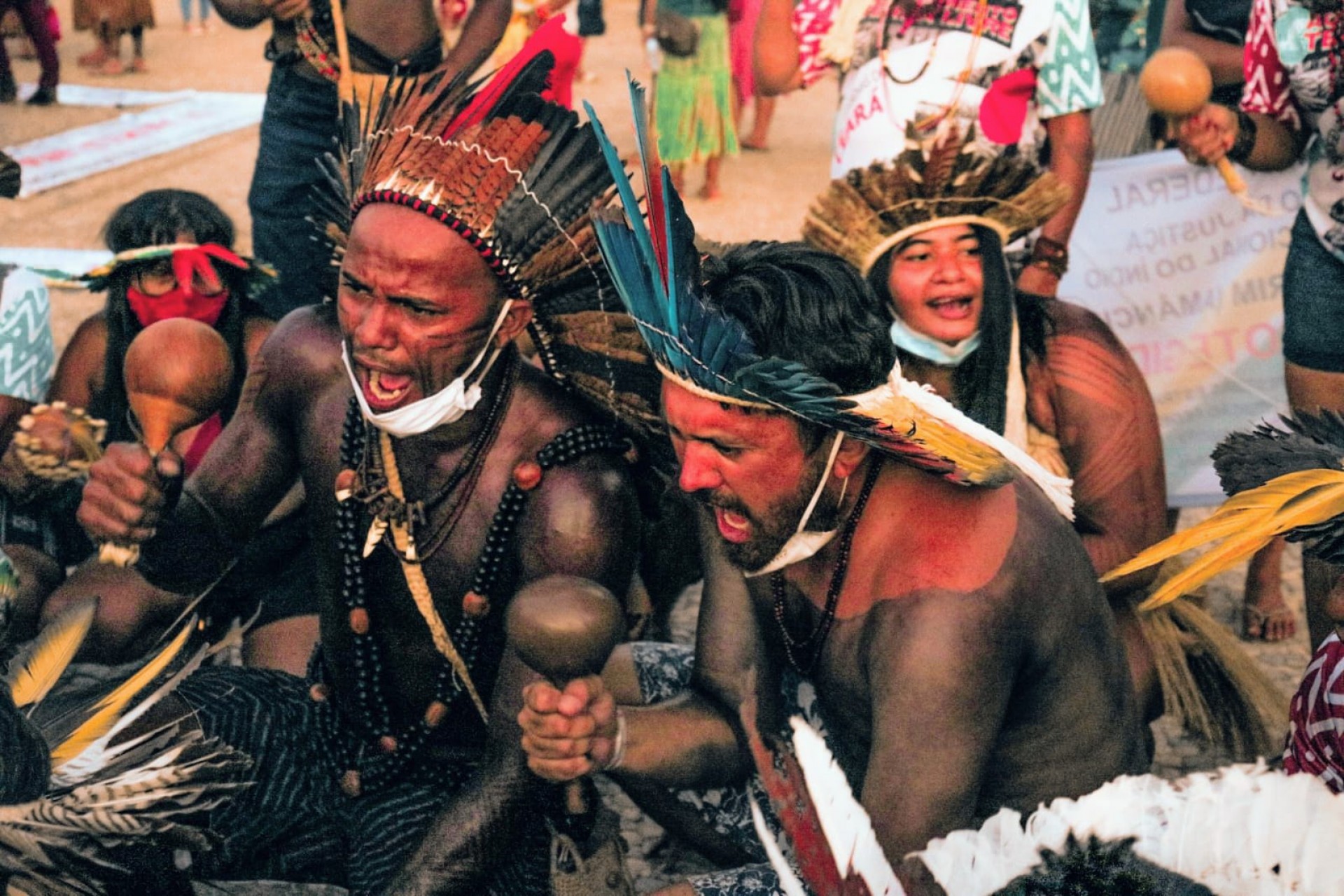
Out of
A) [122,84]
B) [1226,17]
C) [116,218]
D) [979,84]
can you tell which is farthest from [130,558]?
[122,84]

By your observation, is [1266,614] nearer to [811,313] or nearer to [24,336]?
[811,313]

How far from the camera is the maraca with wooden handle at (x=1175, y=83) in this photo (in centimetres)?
385

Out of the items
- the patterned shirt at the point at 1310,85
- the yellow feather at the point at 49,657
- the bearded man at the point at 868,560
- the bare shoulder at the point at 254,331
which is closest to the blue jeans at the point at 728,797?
the bearded man at the point at 868,560

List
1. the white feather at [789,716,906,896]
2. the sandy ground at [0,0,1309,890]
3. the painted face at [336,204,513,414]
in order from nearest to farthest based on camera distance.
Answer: the white feather at [789,716,906,896] < the painted face at [336,204,513,414] < the sandy ground at [0,0,1309,890]

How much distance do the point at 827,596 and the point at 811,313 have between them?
514 millimetres

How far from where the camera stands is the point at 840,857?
6.04ft

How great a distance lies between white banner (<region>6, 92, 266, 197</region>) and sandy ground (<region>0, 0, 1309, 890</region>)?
0.14 meters

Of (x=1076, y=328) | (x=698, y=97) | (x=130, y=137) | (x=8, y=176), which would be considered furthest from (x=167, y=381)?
(x=130, y=137)

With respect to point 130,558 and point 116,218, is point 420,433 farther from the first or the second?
point 116,218

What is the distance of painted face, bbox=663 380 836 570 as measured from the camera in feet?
8.22

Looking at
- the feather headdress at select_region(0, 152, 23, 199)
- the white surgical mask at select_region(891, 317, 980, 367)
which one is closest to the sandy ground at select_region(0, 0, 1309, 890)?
the white surgical mask at select_region(891, 317, 980, 367)

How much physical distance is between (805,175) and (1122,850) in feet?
30.4

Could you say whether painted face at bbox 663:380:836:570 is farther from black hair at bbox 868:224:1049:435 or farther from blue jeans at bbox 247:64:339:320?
blue jeans at bbox 247:64:339:320

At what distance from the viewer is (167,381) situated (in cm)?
296
